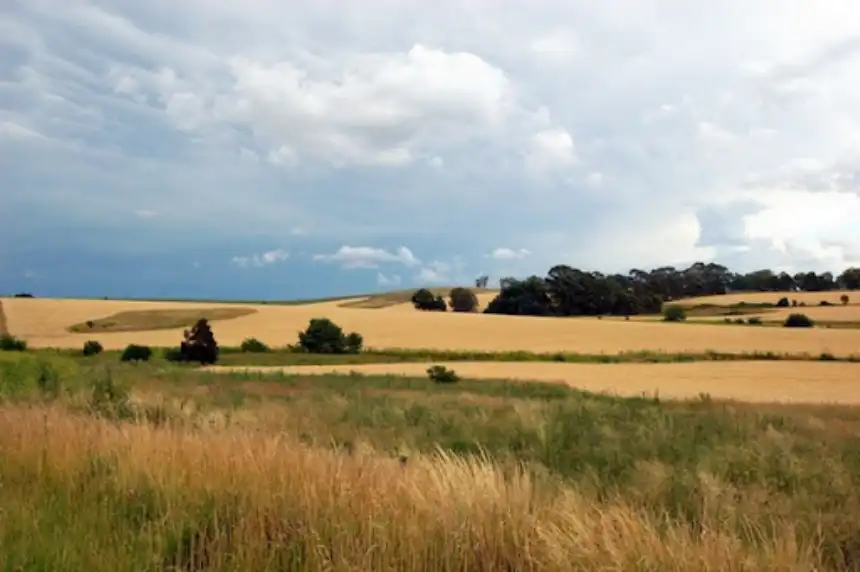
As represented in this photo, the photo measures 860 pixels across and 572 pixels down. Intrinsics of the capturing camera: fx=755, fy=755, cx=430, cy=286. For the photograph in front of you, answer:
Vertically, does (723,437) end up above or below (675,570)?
below

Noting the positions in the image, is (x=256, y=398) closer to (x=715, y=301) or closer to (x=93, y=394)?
(x=93, y=394)

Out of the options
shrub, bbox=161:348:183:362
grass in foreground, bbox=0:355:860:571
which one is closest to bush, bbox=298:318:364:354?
shrub, bbox=161:348:183:362

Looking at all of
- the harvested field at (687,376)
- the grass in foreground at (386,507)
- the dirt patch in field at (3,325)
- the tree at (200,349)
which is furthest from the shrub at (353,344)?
the grass in foreground at (386,507)

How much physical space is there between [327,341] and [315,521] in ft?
183

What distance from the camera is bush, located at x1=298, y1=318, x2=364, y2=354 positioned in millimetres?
59062

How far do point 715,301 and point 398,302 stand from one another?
5168cm

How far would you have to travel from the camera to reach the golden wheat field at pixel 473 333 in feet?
198

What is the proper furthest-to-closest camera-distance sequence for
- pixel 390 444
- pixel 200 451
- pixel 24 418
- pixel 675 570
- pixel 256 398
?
pixel 256 398 < pixel 390 444 < pixel 24 418 < pixel 200 451 < pixel 675 570

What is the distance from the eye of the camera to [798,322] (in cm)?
7394

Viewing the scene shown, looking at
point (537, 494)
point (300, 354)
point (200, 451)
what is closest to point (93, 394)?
point (200, 451)

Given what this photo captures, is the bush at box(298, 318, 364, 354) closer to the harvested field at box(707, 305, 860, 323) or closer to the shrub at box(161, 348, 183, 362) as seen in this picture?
the shrub at box(161, 348, 183, 362)

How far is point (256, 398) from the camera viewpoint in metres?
21.4

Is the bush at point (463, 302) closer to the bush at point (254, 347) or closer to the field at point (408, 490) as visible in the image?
the bush at point (254, 347)

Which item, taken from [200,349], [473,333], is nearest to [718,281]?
[473,333]
